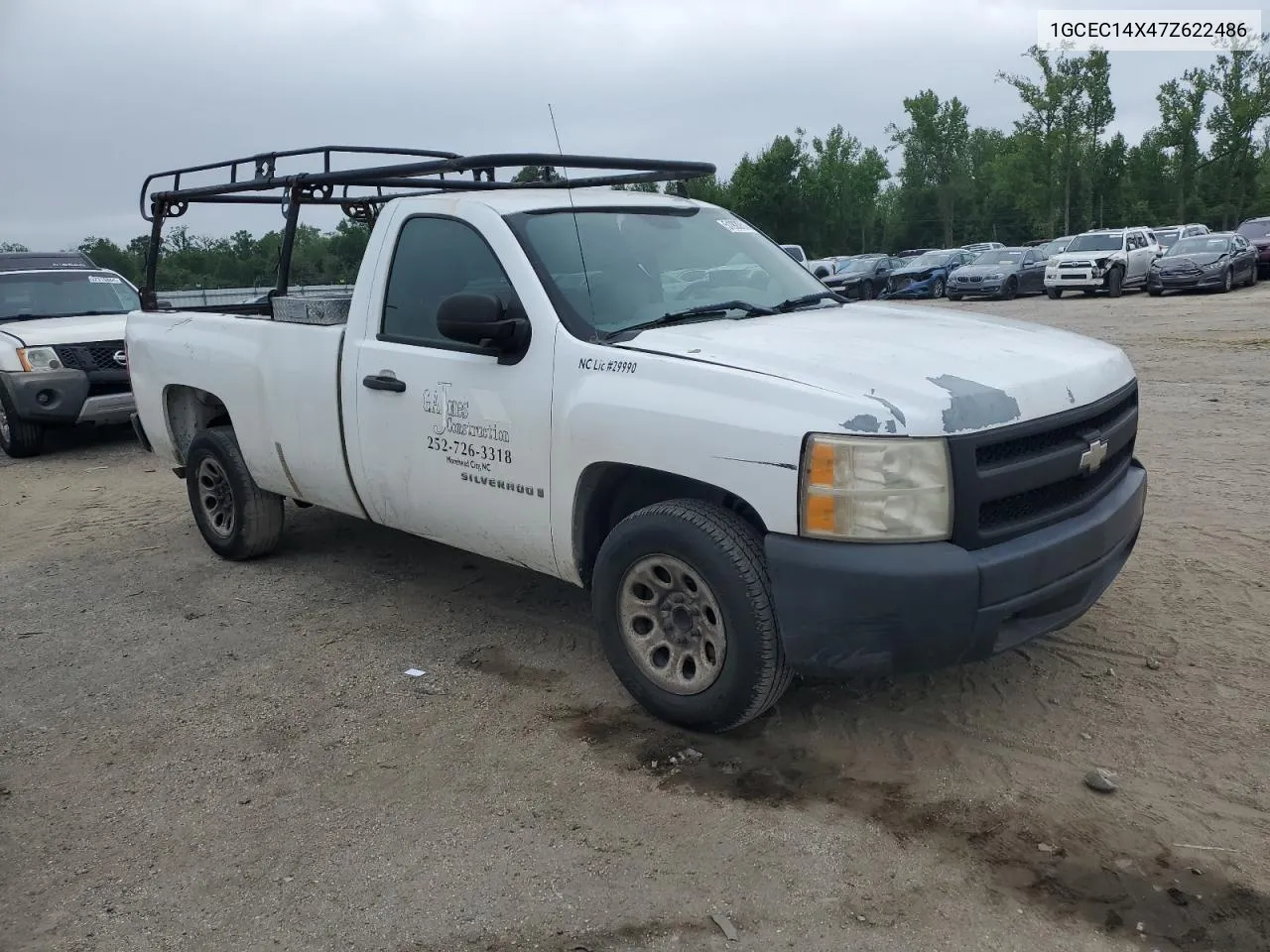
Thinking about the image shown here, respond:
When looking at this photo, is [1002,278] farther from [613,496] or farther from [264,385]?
[613,496]

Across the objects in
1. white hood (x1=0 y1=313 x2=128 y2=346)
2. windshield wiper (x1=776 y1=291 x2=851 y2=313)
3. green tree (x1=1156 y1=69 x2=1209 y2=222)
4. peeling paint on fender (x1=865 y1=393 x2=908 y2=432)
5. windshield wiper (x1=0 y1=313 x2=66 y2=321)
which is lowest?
peeling paint on fender (x1=865 y1=393 x2=908 y2=432)

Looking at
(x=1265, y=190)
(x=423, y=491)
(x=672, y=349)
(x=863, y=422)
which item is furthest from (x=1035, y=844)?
(x=1265, y=190)

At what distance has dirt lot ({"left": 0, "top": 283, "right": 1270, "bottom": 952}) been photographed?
2834 mm

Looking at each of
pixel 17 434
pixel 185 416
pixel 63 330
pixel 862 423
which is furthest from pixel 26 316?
pixel 862 423

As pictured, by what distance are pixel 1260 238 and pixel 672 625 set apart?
29864mm

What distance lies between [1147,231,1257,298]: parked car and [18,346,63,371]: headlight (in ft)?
74.8

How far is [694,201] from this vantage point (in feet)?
16.8

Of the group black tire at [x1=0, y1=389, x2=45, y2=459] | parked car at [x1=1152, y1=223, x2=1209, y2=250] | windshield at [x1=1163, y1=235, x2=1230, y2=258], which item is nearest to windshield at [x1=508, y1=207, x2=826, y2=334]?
black tire at [x1=0, y1=389, x2=45, y2=459]

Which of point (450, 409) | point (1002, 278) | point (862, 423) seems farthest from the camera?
point (1002, 278)

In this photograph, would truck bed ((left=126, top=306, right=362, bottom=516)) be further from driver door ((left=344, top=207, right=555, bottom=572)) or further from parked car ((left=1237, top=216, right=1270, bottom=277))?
parked car ((left=1237, top=216, right=1270, bottom=277))

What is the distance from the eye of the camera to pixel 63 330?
10.2m

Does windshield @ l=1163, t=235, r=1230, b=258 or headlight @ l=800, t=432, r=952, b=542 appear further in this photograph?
windshield @ l=1163, t=235, r=1230, b=258

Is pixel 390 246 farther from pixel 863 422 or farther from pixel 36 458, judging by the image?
pixel 36 458

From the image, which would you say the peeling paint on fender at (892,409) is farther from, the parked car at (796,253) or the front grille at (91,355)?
the front grille at (91,355)
